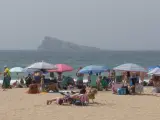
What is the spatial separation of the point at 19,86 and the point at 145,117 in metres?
10.9

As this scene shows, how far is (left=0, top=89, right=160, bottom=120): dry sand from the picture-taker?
9.79 m

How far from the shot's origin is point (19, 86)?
1961 centimetres

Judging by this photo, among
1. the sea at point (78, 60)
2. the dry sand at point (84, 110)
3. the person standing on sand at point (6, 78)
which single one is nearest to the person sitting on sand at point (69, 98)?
the dry sand at point (84, 110)

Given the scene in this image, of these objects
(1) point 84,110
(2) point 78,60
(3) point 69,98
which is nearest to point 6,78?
(3) point 69,98

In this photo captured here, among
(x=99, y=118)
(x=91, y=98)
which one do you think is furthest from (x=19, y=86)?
(x=99, y=118)

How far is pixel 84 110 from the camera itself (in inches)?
434

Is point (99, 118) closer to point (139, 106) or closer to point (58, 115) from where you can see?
point (58, 115)

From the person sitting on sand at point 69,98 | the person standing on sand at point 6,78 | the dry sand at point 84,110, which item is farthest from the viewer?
the person standing on sand at point 6,78

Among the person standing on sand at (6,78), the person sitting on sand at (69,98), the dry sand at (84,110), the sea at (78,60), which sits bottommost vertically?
the dry sand at (84,110)

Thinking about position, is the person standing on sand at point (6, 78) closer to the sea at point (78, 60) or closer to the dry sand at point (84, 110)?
the dry sand at point (84, 110)

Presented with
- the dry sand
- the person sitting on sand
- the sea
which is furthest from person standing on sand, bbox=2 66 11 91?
the sea

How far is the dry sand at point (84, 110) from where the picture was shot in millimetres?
9789

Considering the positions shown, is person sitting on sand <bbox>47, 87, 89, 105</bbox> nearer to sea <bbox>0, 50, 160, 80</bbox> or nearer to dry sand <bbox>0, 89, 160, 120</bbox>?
dry sand <bbox>0, 89, 160, 120</bbox>

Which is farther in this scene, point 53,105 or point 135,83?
point 135,83
